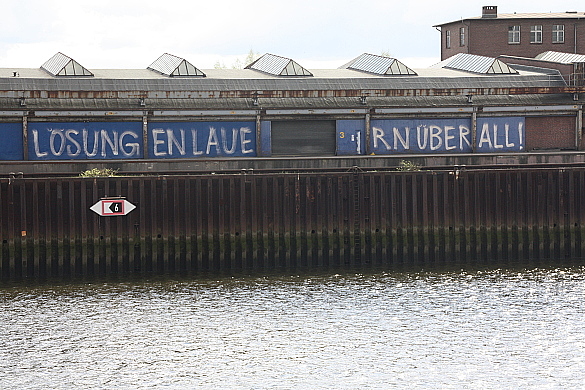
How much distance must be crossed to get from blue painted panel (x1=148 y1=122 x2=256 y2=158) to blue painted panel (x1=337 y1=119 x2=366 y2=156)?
5748 mm

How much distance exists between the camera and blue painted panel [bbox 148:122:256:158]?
54.5m

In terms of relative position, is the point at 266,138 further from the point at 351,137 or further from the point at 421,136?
the point at 421,136

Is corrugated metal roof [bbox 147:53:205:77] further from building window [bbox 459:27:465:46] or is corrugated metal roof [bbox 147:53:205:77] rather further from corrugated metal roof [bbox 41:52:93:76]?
building window [bbox 459:27:465:46]

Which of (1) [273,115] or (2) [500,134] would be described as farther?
(2) [500,134]

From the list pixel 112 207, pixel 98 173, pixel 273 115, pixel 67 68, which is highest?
pixel 67 68

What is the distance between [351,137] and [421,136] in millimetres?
4770

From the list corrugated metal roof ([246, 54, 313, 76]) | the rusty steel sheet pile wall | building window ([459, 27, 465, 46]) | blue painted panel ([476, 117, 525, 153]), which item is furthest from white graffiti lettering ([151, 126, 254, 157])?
building window ([459, 27, 465, 46])

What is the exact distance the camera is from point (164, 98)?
56.3m

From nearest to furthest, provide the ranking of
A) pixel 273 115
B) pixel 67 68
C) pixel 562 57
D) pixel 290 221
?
pixel 290 221 < pixel 273 115 < pixel 67 68 < pixel 562 57

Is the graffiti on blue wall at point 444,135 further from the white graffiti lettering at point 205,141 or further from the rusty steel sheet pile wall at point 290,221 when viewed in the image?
the rusty steel sheet pile wall at point 290,221

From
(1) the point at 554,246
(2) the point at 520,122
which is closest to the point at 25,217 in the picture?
(1) the point at 554,246

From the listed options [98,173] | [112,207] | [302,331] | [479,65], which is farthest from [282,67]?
[302,331]

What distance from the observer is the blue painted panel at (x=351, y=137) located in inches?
2251

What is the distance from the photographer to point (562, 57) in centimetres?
7144
